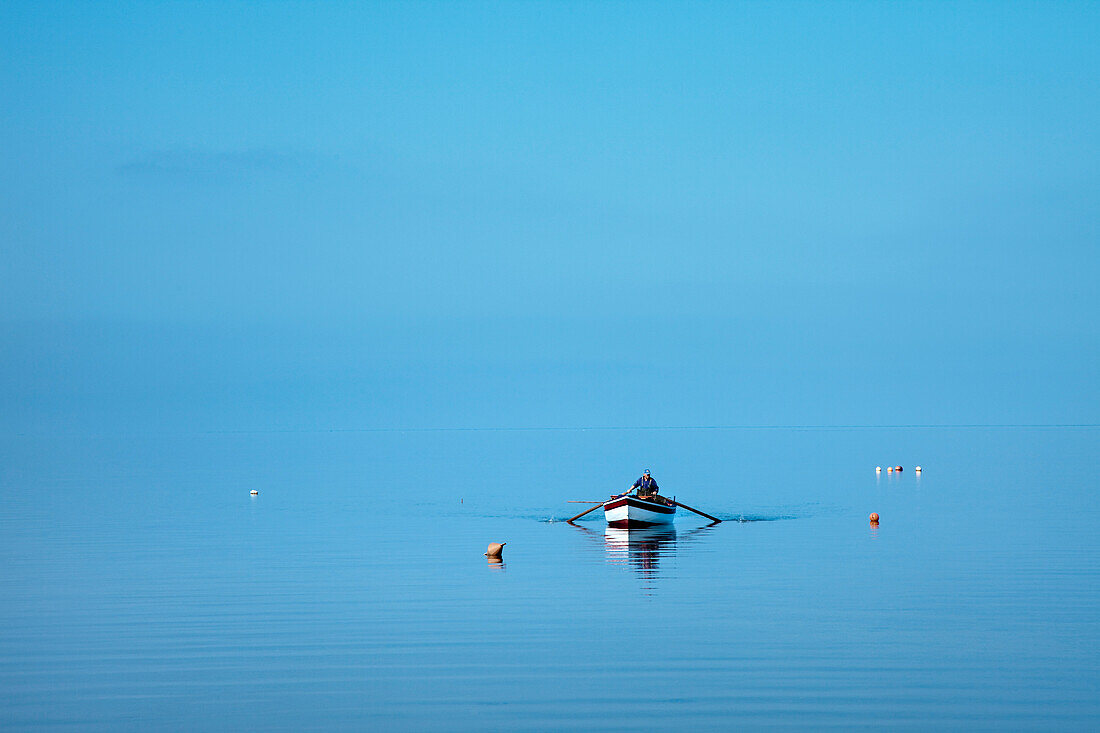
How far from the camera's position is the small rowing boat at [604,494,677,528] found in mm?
49094

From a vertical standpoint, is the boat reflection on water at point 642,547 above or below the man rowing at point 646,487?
below

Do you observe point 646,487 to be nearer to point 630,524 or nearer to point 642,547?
point 630,524

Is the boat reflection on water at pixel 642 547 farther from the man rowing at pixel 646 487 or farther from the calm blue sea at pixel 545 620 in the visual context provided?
the man rowing at pixel 646 487

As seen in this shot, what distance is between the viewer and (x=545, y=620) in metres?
27.9

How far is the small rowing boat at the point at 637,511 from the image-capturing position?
49094mm

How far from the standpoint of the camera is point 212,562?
38594 millimetres

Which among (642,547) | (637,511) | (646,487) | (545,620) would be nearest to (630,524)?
(637,511)

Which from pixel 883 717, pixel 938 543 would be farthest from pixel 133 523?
pixel 883 717

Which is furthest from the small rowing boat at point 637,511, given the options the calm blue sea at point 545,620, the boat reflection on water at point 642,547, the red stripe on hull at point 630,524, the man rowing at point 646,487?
the calm blue sea at point 545,620

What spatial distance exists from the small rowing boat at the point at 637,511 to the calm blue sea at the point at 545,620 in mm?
1140

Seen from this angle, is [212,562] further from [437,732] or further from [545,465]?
[545,465]

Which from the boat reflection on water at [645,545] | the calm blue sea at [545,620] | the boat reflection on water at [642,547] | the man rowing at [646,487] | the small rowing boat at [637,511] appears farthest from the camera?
the man rowing at [646,487]

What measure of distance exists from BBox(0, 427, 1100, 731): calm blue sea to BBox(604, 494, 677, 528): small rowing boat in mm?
1140

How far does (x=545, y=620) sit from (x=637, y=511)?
21809 millimetres
